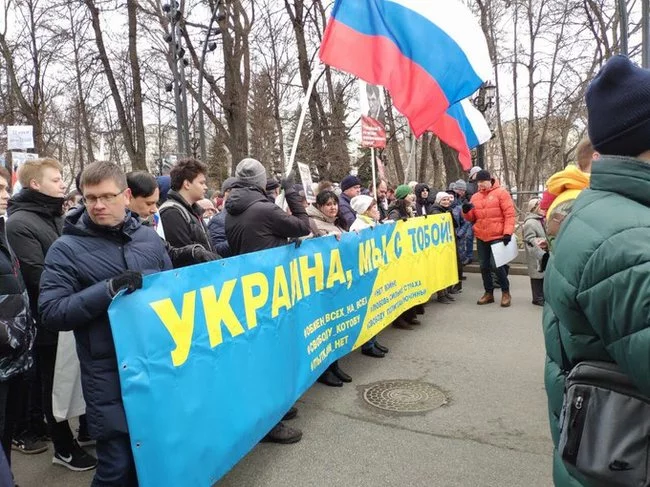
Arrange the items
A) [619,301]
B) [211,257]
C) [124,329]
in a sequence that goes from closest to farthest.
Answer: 1. [619,301]
2. [124,329]
3. [211,257]

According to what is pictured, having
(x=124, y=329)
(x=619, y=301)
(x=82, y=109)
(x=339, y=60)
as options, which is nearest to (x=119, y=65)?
(x=82, y=109)

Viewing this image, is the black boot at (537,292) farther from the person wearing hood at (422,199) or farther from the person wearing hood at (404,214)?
the person wearing hood at (422,199)

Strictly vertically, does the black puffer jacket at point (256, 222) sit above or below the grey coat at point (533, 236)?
above

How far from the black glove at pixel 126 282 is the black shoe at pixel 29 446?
6.63ft

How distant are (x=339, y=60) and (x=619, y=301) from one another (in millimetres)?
4500

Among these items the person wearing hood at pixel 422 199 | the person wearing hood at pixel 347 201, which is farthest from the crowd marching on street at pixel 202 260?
the person wearing hood at pixel 422 199

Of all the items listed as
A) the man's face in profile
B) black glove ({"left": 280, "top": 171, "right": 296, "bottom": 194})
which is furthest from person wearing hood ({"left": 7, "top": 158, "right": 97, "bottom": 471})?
the man's face in profile

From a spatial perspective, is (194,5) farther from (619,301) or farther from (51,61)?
(619,301)

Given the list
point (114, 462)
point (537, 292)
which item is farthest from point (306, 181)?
point (114, 462)

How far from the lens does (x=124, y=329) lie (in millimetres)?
2283

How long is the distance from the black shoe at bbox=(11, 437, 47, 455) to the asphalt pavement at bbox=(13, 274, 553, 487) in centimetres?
5

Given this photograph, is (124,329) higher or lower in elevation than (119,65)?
lower

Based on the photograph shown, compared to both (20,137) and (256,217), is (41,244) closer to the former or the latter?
(256,217)

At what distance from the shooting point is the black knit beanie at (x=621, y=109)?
1.37 m
